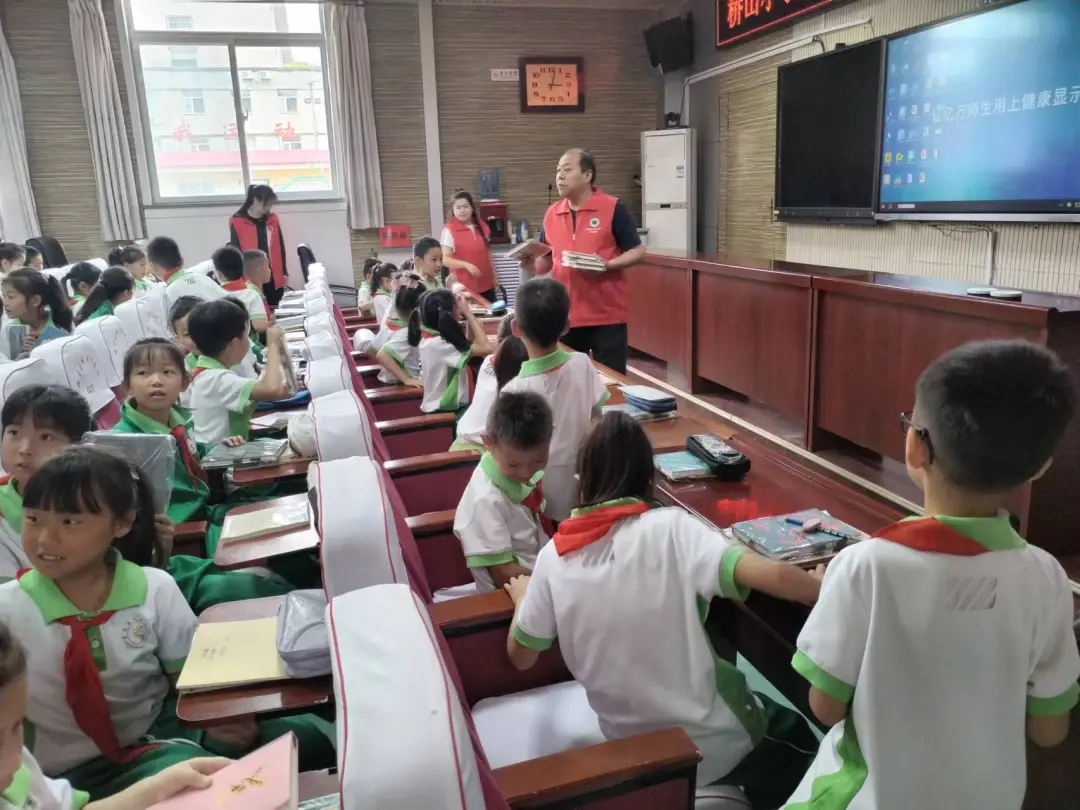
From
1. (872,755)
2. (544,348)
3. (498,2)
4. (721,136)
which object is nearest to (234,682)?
(872,755)

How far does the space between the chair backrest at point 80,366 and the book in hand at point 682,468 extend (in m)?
1.65

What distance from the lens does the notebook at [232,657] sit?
1.17 metres

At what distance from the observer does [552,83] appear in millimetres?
7723

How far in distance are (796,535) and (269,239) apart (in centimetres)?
574

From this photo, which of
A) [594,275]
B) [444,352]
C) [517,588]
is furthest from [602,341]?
[517,588]

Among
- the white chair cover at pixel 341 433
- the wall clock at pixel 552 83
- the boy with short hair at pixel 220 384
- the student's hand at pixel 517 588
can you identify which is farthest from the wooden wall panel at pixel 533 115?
the student's hand at pixel 517 588

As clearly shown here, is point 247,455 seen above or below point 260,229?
below

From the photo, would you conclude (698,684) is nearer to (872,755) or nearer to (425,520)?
(872,755)

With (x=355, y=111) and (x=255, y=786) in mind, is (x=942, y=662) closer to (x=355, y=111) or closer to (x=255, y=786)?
(x=255, y=786)

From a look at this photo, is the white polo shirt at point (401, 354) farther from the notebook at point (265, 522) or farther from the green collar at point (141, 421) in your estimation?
the notebook at point (265, 522)

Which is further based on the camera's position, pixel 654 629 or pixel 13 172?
pixel 13 172

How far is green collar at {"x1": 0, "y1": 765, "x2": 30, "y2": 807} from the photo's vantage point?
0.91 meters

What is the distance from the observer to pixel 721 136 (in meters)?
7.07

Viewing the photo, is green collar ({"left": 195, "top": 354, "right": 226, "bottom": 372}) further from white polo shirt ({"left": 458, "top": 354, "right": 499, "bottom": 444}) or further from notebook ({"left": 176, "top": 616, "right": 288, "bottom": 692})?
notebook ({"left": 176, "top": 616, "right": 288, "bottom": 692})
